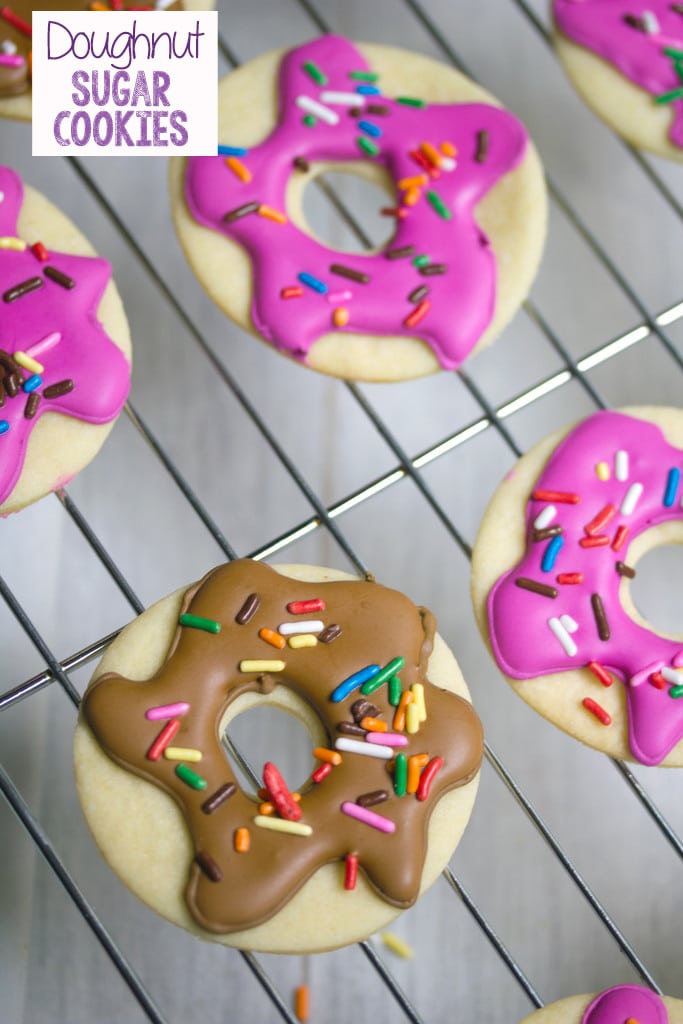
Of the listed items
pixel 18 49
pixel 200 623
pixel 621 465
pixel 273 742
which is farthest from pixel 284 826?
pixel 18 49

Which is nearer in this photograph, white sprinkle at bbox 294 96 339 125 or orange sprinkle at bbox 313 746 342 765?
orange sprinkle at bbox 313 746 342 765

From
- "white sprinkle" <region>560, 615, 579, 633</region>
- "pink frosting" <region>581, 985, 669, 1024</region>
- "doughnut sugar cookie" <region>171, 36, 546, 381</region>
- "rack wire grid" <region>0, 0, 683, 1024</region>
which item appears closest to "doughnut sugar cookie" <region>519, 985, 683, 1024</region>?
"pink frosting" <region>581, 985, 669, 1024</region>

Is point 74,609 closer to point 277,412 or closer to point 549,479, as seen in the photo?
point 277,412

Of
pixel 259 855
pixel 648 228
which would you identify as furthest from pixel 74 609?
pixel 648 228

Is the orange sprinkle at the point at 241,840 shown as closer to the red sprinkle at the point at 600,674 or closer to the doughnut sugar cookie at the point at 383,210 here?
the red sprinkle at the point at 600,674

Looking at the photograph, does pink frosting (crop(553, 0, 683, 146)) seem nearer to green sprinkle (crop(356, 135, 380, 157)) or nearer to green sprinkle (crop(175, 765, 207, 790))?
green sprinkle (crop(356, 135, 380, 157))

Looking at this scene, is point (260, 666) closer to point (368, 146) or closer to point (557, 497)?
point (557, 497)
